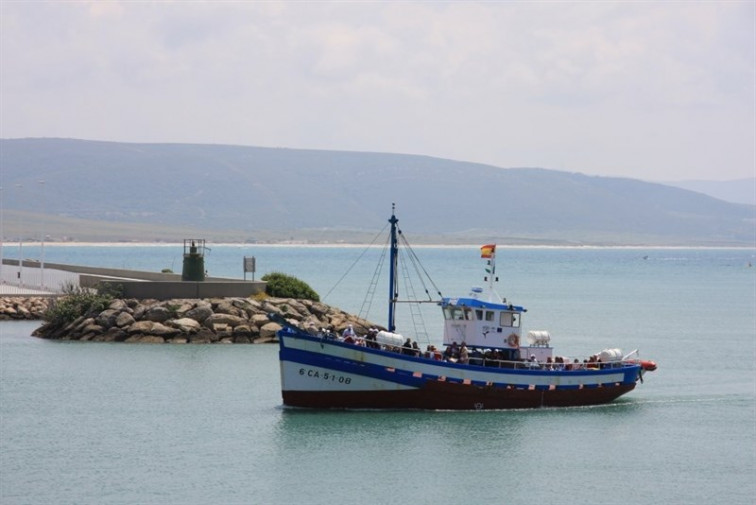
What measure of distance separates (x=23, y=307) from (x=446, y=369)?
1414 inches

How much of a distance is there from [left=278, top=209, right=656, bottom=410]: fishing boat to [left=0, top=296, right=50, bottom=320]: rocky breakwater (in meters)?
31.9

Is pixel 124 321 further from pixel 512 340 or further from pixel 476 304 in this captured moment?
pixel 512 340

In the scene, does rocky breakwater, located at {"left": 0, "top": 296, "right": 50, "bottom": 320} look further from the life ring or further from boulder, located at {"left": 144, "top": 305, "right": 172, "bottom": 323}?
the life ring

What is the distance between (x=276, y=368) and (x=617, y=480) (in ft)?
69.7

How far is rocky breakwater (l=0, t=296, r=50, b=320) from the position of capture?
237 feet

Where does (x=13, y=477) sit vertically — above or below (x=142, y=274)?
below

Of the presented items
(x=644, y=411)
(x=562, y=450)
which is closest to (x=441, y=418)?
(x=562, y=450)

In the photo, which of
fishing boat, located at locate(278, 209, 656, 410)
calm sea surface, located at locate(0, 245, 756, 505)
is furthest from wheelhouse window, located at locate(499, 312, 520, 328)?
calm sea surface, located at locate(0, 245, 756, 505)

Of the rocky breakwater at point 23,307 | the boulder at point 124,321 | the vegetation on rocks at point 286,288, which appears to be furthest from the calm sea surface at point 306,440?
the rocky breakwater at point 23,307

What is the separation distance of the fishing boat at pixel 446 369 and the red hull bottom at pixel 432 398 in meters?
0.03

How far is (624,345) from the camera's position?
236ft

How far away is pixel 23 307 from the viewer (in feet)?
239

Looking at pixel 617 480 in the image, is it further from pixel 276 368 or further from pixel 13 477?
pixel 276 368

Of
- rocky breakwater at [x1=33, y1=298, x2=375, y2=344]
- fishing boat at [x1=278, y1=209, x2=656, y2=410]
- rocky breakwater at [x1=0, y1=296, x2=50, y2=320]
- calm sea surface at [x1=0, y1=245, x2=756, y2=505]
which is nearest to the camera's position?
calm sea surface at [x1=0, y1=245, x2=756, y2=505]
